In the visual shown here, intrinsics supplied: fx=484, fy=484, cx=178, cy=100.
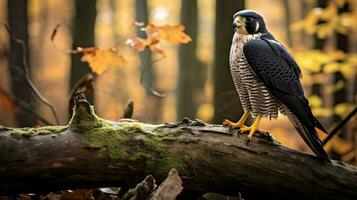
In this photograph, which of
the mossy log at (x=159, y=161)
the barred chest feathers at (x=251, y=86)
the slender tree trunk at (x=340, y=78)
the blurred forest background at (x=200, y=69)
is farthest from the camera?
the slender tree trunk at (x=340, y=78)

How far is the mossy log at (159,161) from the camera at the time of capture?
350cm

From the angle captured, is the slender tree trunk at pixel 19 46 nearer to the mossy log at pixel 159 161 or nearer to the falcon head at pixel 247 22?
the mossy log at pixel 159 161

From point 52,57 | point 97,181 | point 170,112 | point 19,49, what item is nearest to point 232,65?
point 97,181

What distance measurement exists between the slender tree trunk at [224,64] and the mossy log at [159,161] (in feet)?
5.17

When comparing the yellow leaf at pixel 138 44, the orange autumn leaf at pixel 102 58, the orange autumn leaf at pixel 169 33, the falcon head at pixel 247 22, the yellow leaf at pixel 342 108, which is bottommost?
the yellow leaf at pixel 342 108

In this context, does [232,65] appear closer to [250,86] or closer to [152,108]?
[250,86]

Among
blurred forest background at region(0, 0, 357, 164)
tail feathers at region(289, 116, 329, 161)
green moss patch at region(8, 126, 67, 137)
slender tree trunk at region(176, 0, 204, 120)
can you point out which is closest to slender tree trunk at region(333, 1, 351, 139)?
blurred forest background at region(0, 0, 357, 164)

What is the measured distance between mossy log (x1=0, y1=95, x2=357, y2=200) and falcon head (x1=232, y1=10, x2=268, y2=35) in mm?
912

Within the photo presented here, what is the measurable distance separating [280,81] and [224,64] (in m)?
1.48

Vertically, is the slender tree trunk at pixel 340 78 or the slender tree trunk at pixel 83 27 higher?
the slender tree trunk at pixel 83 27

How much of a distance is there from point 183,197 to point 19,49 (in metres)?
7.51

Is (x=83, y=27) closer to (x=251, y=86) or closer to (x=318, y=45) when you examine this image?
(x=251, y=86)

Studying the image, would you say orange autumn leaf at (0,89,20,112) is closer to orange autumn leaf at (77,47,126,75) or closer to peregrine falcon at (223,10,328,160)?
orange autumn leaf at (77,47,126,75)

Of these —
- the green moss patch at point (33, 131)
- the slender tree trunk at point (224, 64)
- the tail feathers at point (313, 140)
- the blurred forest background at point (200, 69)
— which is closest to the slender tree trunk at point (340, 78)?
the blurred forest background at point (200, 69)
